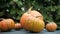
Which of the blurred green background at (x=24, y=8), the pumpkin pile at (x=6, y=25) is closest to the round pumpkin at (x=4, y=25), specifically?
the pumpkin pile at (x=6, y=25)

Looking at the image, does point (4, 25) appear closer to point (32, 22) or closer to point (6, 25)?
point (6, 25)

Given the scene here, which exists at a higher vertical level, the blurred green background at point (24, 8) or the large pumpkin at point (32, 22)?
the blurred green background at point (24, 8)

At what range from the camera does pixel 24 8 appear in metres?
1.34

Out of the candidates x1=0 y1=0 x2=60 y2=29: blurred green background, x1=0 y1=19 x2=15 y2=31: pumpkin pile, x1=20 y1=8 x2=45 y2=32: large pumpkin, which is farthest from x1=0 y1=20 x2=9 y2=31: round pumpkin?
x1=0 y1=0 x2=60 y2=29: blurred green background

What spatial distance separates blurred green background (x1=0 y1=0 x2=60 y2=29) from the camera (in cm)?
128

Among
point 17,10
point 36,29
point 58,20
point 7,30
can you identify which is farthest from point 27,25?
point 58,20

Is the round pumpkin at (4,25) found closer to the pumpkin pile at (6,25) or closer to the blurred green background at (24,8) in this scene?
the pumpkin pile at (6,25)

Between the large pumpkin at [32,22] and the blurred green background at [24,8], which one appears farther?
the blurred green background at [24,8]

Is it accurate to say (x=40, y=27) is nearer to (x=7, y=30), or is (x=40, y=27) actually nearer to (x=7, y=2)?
(x=7, y=30)

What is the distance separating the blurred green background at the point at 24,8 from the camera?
1282 mm

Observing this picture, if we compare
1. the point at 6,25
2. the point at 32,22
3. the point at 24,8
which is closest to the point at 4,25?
the point at 6,25

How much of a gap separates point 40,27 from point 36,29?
3 cm

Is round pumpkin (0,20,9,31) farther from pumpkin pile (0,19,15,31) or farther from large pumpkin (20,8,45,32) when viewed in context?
large pumpkin (20,8,45,32)

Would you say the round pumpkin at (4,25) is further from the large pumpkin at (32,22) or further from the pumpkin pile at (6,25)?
the large pumpkin at (32,22)
